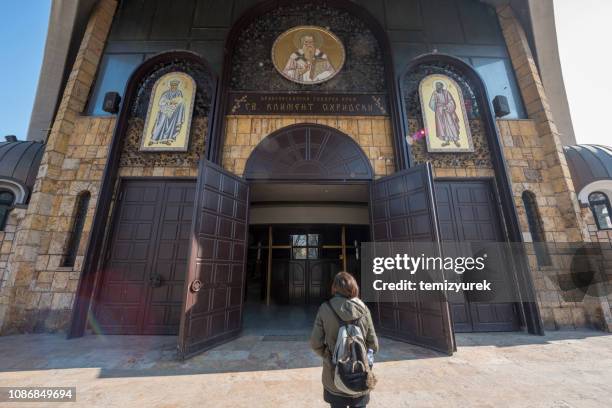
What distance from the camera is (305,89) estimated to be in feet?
21.2

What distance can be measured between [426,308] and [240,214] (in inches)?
164

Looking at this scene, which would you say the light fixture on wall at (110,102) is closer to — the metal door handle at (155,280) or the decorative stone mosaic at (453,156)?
the metal door handle at (155,280)

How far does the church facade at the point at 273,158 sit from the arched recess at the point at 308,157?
0.12 feet

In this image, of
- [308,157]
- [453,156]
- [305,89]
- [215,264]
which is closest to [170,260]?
[215,264]

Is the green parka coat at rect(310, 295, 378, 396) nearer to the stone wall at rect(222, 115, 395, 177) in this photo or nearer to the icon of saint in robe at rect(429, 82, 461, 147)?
the stone wall at rect(222, 115, 395, 177)

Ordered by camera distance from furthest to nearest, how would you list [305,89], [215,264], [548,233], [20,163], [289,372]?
[20,163], [305,89], [548,233], [215,264], [289,372]

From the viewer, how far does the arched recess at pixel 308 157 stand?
5719 millimetres

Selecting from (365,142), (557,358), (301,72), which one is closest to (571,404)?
(557,358)

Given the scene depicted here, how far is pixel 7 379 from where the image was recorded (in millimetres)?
3012

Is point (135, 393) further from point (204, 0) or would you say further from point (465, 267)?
point (204, 0)

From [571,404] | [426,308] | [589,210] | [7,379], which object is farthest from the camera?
[589,210]

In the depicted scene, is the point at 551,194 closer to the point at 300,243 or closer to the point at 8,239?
the point at 300,243

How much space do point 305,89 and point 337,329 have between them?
6194 mm

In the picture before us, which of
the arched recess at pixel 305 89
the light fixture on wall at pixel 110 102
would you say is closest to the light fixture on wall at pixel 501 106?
the arched recess at pixel 305 89
